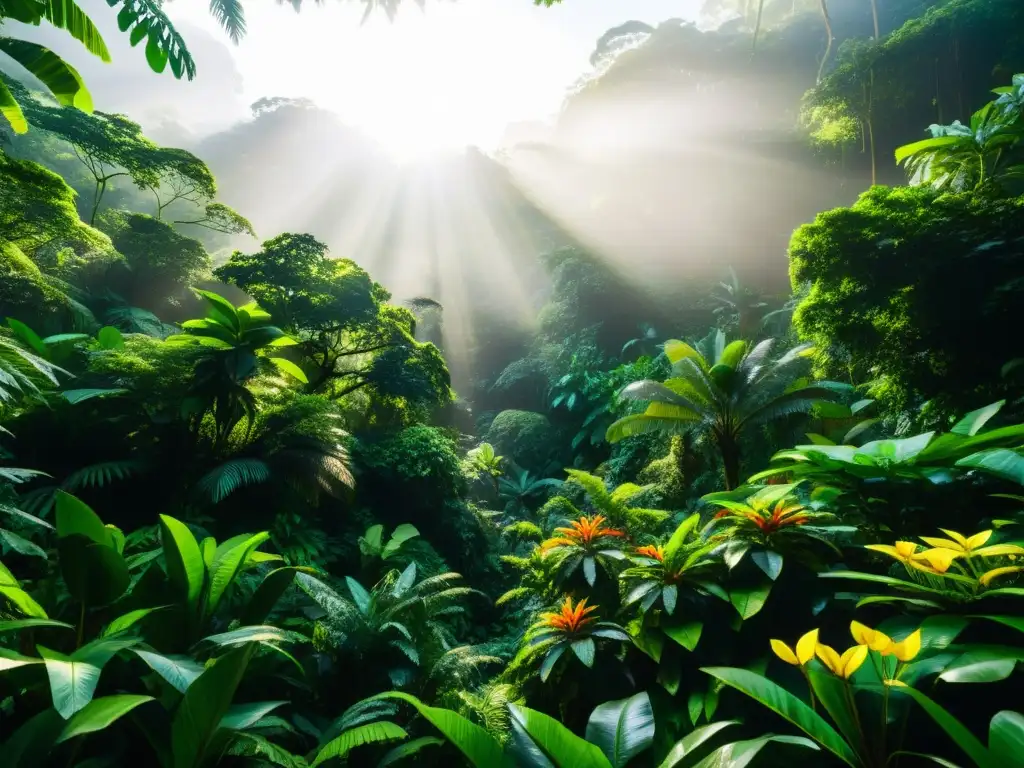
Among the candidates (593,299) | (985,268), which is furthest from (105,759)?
(593,299)

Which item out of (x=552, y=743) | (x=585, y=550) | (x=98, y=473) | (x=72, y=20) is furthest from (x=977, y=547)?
(x=98, y=473)

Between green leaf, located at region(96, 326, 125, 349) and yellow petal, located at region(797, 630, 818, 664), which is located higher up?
green leaf, located at region(96, 326, 125, 349)

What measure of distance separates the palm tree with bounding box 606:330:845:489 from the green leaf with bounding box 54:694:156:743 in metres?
4.46

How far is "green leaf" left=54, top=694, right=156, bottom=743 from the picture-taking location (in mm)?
1274

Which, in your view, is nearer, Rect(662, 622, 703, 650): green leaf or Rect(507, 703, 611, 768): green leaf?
Rect(507, 703, 611, 768): green leaf

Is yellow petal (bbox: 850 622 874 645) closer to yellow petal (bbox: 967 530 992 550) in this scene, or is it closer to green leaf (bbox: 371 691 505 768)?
yellow petal (bbox: 967 530 992 550)

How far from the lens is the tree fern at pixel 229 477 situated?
3938 mm

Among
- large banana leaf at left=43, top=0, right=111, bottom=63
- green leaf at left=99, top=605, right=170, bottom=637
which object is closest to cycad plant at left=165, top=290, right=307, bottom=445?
large banana leaf at left=43, top=0, right=111, bottom=63

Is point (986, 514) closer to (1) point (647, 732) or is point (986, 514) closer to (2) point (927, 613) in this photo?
(2) point (927, 613)

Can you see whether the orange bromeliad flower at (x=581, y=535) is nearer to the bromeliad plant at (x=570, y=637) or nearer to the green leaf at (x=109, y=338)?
the bromeliad plant at (x=570, y=637)

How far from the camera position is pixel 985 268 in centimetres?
348

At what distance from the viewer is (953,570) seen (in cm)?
165

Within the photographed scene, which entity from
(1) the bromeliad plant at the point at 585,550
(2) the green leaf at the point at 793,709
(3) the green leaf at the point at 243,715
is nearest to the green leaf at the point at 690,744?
(2) the green leaf at the point at 793,709

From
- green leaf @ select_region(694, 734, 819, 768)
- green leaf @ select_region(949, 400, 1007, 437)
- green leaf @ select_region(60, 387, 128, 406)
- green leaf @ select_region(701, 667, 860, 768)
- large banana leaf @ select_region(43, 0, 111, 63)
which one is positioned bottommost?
green leaf @ select_region(694, 734, 819, 768)
